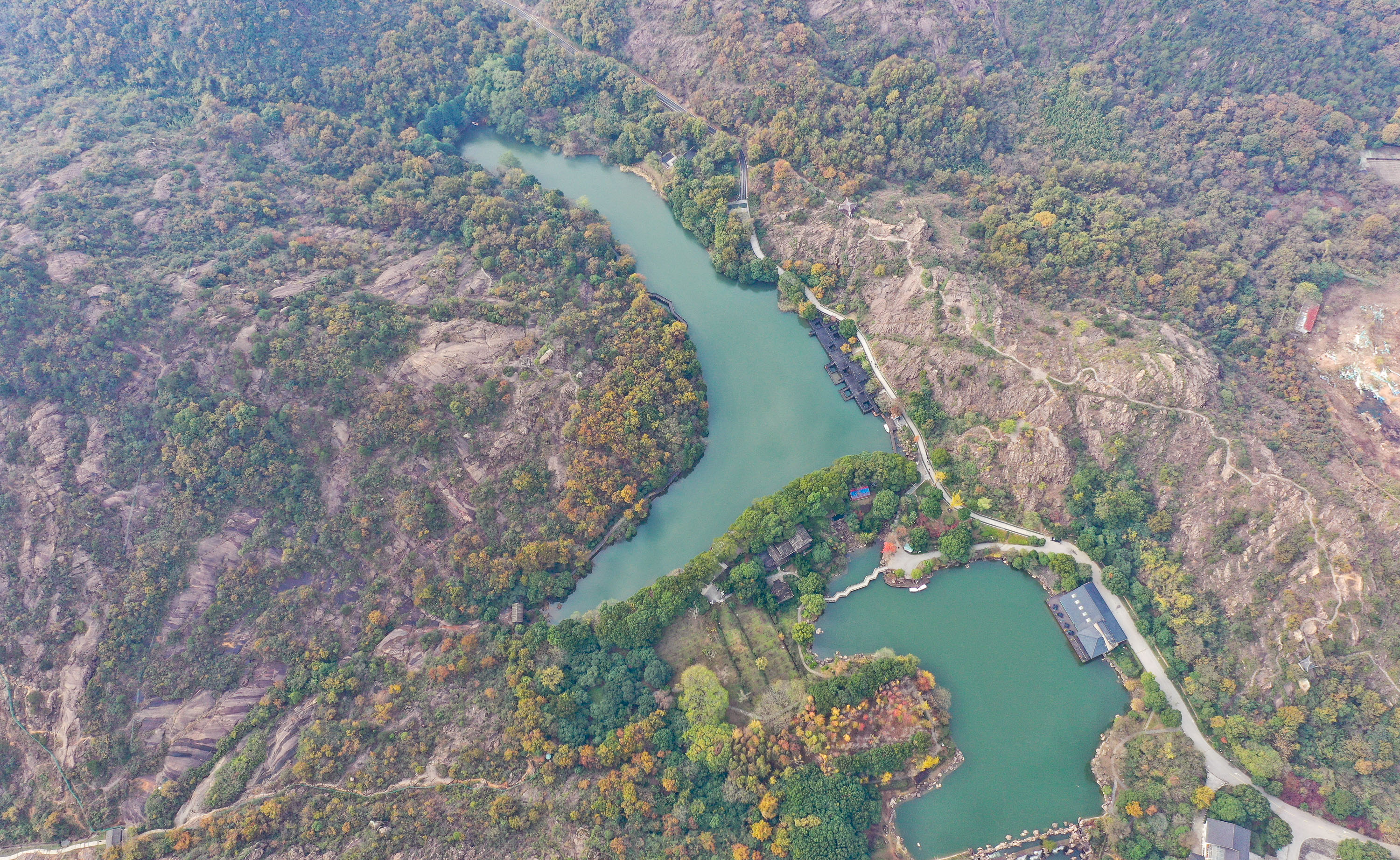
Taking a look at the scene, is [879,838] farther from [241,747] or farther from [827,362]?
[241,747]

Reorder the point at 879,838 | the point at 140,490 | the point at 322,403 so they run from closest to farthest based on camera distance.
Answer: the point at 879,838 < the point at 140,490 < the point at 322,403

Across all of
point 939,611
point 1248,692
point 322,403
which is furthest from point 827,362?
point 322,403

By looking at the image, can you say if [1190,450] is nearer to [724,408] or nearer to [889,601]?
[889,601]

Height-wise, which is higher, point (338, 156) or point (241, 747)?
point (338, 156)

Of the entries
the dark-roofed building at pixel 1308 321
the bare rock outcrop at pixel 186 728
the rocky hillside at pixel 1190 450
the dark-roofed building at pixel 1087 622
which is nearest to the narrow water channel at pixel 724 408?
the rocky hillside at pixel 1190 450

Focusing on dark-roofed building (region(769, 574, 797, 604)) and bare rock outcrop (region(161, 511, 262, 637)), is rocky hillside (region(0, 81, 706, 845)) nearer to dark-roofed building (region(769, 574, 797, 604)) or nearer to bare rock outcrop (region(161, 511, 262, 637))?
bare rock outcrop (region(161, 511, 262, 637))

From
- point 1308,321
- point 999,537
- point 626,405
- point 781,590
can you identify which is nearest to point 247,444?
point 626,405
